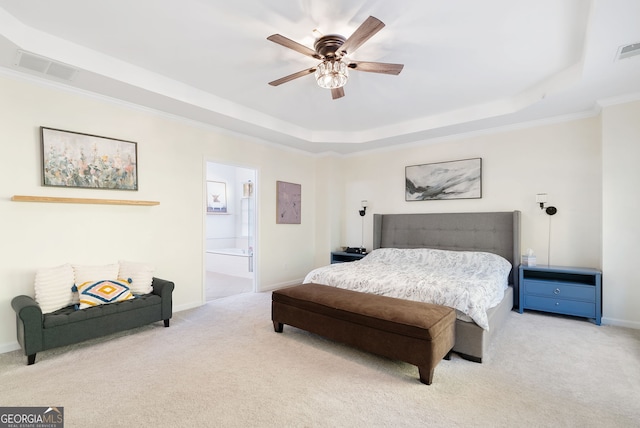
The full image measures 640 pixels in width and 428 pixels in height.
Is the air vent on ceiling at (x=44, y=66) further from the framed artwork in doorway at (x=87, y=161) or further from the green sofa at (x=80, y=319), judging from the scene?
the green sofa at (x=80, y=319)

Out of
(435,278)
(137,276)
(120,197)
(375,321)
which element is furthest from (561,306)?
(120,197)

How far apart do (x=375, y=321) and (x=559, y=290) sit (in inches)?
113

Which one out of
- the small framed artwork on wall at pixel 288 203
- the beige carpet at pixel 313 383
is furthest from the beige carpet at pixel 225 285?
the beige carpet at pixel 313 383

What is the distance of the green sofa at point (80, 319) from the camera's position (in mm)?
2680

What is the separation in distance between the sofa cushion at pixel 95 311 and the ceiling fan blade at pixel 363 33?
3297mm

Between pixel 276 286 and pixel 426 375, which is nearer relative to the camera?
pixel 426 375

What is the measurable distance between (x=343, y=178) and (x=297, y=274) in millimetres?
2264

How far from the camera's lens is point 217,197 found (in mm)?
8875

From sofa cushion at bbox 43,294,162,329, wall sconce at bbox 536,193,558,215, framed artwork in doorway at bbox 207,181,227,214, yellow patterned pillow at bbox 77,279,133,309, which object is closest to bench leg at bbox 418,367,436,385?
sofa cushion at bbox 43,294,162,329

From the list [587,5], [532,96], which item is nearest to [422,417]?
[587,5]

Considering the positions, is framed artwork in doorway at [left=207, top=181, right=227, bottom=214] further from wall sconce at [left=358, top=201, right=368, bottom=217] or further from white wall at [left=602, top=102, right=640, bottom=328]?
white wall at [left=602, top=102, right=640, bottom=328]

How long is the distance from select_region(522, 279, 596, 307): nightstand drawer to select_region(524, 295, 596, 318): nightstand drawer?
0.05m

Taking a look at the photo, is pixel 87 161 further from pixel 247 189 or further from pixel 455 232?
pixel 247 189

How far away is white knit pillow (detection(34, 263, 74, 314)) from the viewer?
294cm
